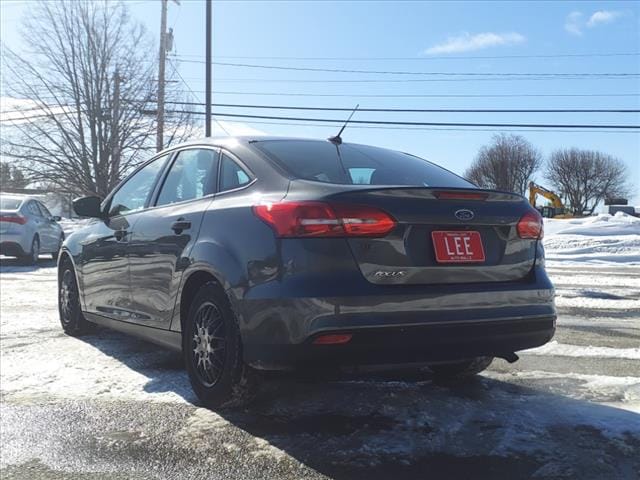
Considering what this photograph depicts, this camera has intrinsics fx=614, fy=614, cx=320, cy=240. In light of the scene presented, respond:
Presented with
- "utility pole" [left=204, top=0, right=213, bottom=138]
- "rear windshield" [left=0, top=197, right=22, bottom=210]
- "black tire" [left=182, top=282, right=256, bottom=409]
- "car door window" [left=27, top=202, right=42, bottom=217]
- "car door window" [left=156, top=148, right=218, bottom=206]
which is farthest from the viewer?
"utility pole" [left=204, top=0, right=213, bottom=138]

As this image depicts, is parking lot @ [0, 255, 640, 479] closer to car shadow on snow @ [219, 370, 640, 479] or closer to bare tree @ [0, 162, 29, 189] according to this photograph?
car shadow on snow @ [219, 370, 640, 479]

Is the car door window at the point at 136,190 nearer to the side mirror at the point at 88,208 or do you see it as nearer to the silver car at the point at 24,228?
the side mirror at the point at 88,208

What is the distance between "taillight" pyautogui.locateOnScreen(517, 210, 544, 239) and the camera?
3404mm

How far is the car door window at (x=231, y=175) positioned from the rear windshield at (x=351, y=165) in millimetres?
189

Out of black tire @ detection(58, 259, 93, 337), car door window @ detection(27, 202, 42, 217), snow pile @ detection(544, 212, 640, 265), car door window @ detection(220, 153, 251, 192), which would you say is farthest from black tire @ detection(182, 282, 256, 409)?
snow pile @ detection(544, 212, 640, 265)

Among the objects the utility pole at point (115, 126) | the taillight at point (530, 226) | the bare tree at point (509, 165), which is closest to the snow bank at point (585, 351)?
the taillight at point (530, 226)

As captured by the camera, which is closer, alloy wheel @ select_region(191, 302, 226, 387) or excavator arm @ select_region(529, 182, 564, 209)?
alloy wheel @ select_region(191, 302, 226, 387)

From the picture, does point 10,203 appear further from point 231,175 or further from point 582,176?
point 582,176

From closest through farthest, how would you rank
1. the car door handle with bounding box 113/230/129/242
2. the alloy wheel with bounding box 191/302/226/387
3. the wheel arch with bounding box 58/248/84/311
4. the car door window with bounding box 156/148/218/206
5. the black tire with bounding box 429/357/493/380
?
the alloy wheel with bounding box 191/302/226/387, the car door window with bounding box 156/148/218/206, the black tire with bounding box 429/357/493/380, the car door handle with bounding box 113/230/129/242, the wheel arch with bounding box 58/248/84/311

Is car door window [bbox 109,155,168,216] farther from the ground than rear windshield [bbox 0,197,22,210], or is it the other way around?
rear windshield [bbox 0,197,22,210]

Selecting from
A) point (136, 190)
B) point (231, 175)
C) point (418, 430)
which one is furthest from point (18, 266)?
point (418, 430)

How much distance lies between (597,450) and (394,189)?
1.59 m

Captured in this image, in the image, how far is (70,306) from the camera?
19.1ft

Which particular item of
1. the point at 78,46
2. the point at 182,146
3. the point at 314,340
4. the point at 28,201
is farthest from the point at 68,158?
the point at 314,340
